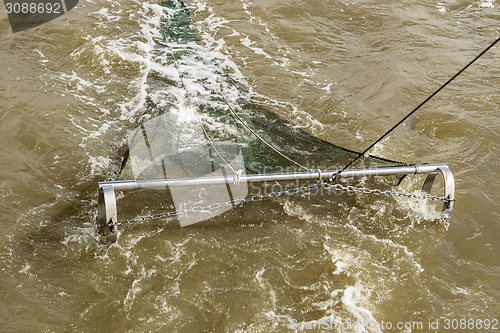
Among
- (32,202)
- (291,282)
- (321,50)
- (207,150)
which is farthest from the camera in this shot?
(321,50)

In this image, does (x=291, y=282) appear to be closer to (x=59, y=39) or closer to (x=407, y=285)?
(x=407, y=285)

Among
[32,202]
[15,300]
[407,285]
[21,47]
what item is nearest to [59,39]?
[21,47]

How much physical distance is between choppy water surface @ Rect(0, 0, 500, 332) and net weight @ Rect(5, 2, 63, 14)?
435mm

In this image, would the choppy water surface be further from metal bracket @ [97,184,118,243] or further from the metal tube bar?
the metal tube bar

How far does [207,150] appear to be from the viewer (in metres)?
4.52

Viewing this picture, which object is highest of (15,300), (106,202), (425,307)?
(106,202)

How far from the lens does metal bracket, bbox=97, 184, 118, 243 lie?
3256mm

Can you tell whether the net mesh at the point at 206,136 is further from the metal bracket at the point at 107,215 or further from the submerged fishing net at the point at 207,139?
the metal bracket at the point at 107,215

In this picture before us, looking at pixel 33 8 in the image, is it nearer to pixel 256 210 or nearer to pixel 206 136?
pixel 206 136

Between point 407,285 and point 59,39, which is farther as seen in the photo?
point 59,39

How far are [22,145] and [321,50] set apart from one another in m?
4.76

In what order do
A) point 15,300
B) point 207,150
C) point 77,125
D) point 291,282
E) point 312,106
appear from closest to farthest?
point 15,300 → point 291,282 → point 207,150 → point 77,125 → point 312,106

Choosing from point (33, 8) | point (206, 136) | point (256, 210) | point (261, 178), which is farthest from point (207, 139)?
point (33, 8)

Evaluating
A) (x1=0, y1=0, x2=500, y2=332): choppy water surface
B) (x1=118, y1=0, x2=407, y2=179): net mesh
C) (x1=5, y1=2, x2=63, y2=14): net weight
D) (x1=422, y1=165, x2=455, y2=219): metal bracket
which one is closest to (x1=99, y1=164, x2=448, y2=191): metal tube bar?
(x1=422, y1=165, x2=455, y2=219): metal bracket
